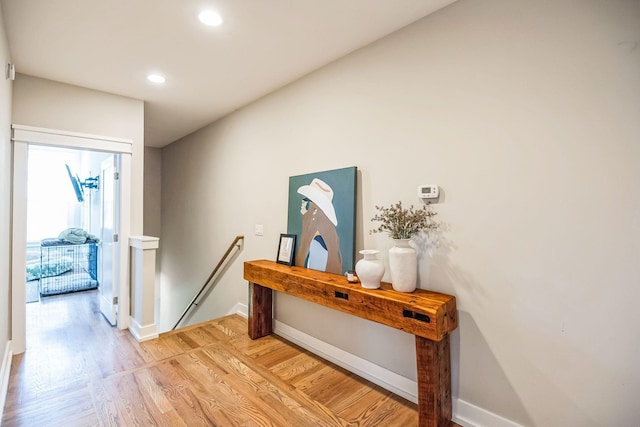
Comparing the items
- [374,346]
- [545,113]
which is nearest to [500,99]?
[545,113]

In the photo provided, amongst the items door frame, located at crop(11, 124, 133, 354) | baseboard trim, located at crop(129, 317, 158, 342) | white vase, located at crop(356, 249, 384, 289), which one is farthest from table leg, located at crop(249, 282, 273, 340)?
door frame, located at crop(11, 124, 133, 354)

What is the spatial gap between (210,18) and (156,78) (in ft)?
3.89

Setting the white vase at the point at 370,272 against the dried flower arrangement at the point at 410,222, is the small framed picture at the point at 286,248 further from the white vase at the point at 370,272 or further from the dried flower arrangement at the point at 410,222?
the dried flower arrangement at the point at 410,222

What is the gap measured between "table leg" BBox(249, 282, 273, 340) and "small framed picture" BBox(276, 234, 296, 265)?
39cm

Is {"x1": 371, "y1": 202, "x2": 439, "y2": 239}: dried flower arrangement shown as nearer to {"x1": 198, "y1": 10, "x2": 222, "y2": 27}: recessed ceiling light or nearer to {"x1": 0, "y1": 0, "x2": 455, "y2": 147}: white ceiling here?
{"x1": 0, "y1": 0, "x2": 455, "y2": 147}: white ceiling

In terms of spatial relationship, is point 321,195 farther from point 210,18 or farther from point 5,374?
point 5,374

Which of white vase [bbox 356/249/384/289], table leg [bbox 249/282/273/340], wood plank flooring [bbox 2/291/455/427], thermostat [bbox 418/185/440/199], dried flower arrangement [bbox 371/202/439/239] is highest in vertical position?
thermostat [bbox 418/185/440/199]

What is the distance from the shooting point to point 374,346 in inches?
87.3

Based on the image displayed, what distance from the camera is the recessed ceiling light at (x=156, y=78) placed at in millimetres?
2756

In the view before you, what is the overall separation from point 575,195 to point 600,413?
3.34 feet

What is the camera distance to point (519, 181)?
158cm

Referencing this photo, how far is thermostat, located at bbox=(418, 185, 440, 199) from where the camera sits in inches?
73.6

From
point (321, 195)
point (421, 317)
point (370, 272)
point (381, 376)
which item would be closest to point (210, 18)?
point (321, 195)

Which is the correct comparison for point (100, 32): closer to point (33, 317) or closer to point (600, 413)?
point (33, 317)
